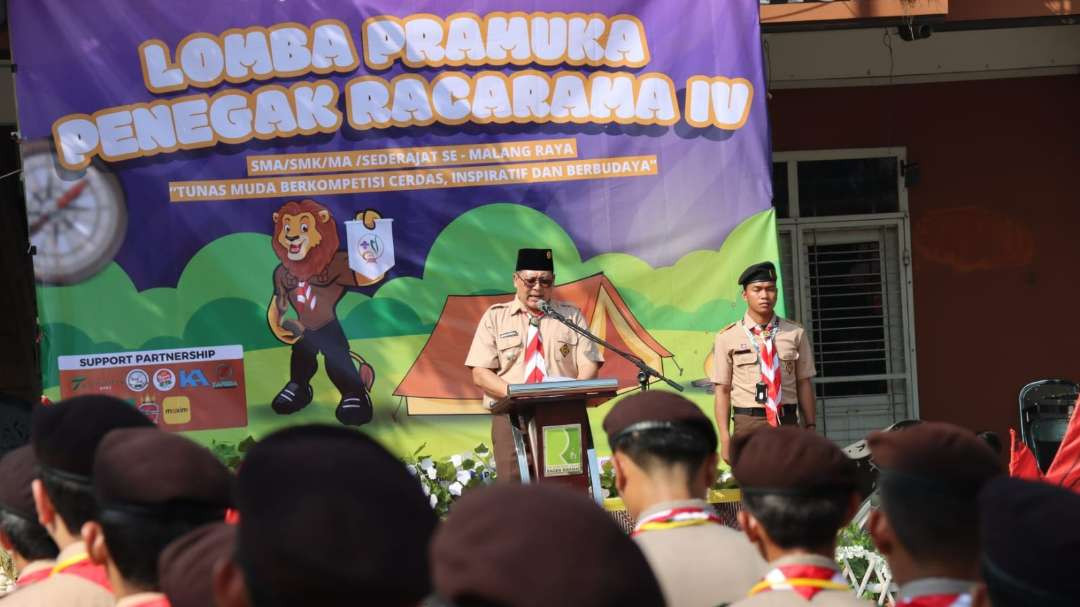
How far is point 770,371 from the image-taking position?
23.7ft

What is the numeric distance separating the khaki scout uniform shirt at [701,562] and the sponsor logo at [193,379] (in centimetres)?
505

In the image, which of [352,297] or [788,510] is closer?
[788,510]

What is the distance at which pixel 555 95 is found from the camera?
7.71m

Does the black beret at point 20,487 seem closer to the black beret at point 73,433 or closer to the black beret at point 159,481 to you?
the black beret at point 73,433

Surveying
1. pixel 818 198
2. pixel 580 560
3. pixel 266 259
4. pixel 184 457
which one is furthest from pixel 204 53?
pixel 580 560

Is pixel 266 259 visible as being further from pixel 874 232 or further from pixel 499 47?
pixel 874 232

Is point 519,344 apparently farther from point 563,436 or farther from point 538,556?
point 538,556

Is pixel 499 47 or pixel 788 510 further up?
pixel 499 47

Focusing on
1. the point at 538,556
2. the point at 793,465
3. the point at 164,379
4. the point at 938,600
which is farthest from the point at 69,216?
the point at 538,556

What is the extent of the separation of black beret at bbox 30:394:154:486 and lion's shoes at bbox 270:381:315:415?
4.87 meters

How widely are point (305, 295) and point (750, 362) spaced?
2.61 m

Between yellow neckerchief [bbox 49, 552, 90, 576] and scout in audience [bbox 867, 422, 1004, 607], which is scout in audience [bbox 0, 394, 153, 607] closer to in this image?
yellow neckerchief [bbox 49, 552, 90, 576]

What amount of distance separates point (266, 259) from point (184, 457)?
549 centimetres

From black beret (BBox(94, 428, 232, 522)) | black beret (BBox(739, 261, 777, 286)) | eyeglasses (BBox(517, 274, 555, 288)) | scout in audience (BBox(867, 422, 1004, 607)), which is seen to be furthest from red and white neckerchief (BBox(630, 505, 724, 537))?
black beret (BBox(739, 261, 777, 286))
